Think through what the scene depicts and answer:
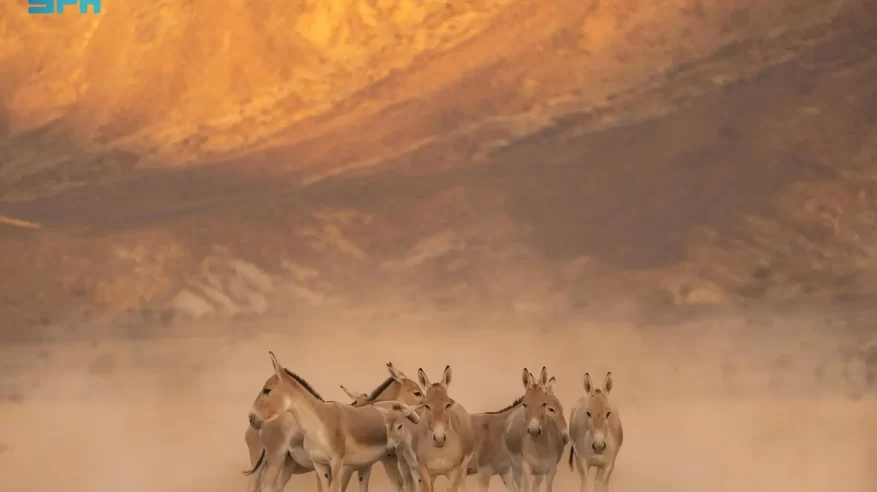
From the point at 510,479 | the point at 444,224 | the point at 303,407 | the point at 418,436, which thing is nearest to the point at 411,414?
the point at 418,436

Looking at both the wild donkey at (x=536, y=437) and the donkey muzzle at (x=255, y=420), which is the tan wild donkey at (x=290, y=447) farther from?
the wild donkey at (x=536, y=437)

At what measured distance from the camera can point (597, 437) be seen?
3322mm

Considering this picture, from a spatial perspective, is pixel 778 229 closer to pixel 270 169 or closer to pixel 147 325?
pixel 270 169

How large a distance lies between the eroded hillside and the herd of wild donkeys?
34.7 inches

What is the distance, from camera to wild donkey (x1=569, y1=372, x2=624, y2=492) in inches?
132

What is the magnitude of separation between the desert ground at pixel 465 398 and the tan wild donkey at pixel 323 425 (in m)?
0.82

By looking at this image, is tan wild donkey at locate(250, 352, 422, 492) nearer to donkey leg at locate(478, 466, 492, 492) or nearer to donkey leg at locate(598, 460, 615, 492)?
donkey leg at locate(478, 466, 492, 492)

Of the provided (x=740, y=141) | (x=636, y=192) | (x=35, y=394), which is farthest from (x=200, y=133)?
(x=740, y=141)

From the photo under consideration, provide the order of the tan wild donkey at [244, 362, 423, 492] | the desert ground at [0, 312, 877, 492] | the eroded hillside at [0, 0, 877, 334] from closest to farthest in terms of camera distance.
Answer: the tan wild donkey at [244, 362, 423, 492] < the desert ground at [0, 312, 877, 492] < the eroded hillside at [0, 0, 877, 334]

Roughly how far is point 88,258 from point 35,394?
66 centimetres

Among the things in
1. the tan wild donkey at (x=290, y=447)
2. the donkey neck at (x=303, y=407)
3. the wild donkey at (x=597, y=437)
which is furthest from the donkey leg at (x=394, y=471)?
the wild donkey at (x=597, y=437)

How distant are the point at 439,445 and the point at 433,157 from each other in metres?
1.74

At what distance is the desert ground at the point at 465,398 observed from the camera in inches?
160

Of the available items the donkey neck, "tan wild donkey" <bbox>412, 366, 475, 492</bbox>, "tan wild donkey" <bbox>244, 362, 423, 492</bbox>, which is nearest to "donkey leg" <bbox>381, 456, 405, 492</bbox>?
"tan wild donkey" <bbox>244, 362, 423, 492</bbox>
